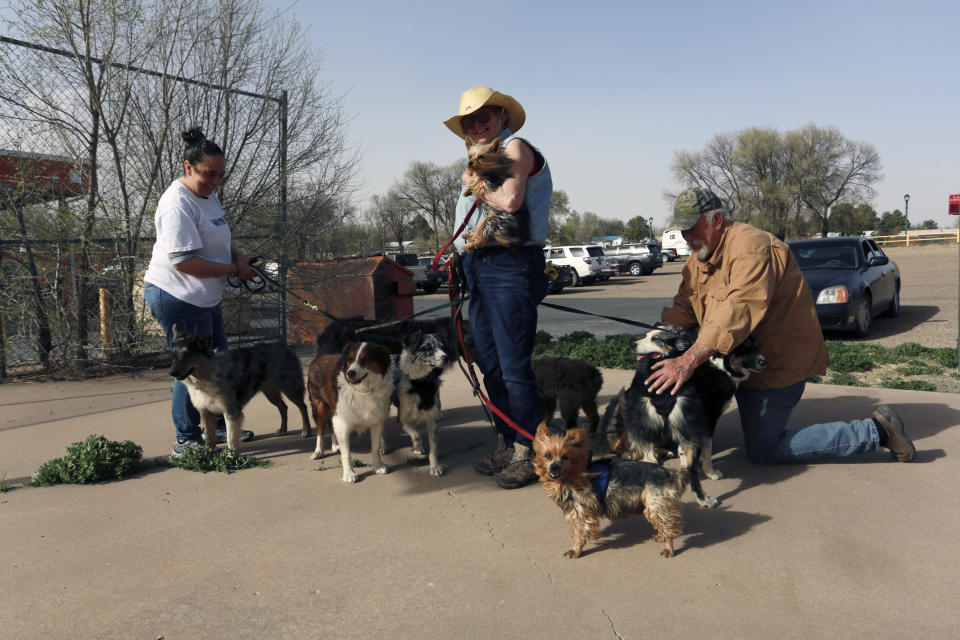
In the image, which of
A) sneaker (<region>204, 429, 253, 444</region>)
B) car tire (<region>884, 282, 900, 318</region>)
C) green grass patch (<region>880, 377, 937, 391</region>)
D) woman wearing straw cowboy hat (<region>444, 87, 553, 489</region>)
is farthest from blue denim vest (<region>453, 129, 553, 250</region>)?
car tire (<region>884, 282, 900, 318</region>)

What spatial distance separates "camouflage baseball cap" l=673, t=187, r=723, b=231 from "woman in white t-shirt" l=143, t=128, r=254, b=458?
3.15 meters

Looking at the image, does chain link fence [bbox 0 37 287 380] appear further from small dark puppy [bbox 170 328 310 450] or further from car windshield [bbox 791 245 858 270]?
car windshield [bbox 791 245 858 270]

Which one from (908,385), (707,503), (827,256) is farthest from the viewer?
(827,256)

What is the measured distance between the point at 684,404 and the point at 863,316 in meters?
8.76

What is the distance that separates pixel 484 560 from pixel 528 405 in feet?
3.97

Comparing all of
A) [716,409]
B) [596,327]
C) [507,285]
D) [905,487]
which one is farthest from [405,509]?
[596,327]

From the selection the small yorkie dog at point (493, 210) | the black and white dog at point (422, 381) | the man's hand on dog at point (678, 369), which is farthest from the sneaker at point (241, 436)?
the man's hand on dog at point (678, 369)

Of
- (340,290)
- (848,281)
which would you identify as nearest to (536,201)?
(340,290)

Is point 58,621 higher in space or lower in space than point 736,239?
lower

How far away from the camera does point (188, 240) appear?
432 centimetres

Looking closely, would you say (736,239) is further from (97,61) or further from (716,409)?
(97,61)

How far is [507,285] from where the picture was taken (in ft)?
12.8

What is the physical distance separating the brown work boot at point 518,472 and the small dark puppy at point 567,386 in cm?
106

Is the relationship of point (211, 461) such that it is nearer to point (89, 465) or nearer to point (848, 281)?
Answer: point (89, 465)
